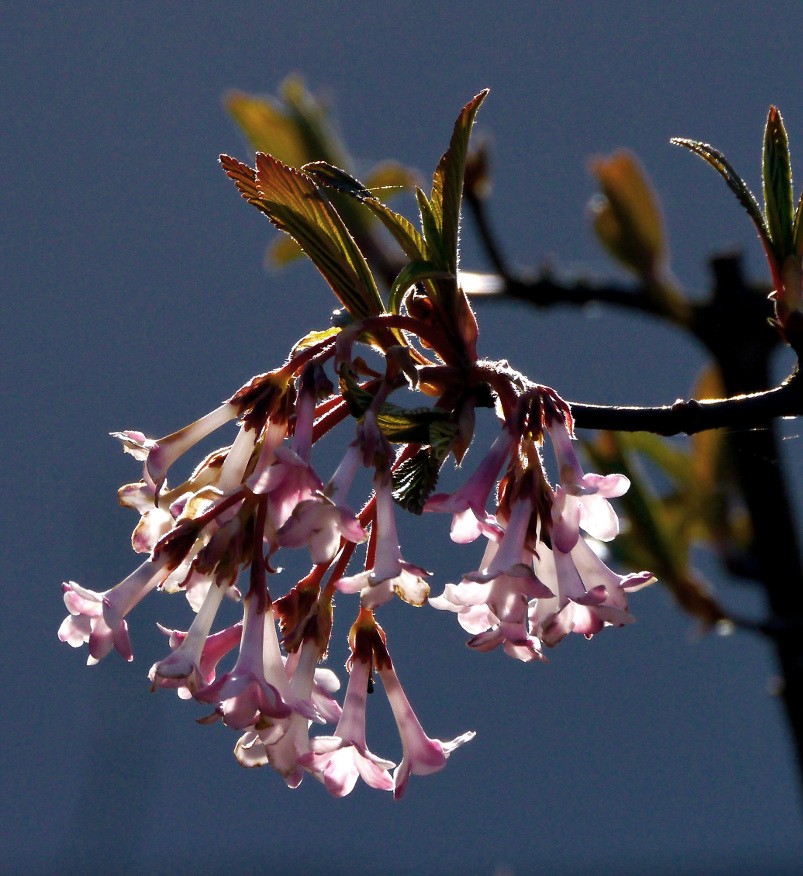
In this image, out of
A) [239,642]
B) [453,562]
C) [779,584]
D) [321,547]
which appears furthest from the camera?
[453,562]

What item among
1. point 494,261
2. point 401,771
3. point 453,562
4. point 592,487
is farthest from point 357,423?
point 453,562

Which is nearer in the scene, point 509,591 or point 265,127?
point 509,591

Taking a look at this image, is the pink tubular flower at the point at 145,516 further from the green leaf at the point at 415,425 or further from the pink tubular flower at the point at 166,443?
the green leaf at the point at 415,425

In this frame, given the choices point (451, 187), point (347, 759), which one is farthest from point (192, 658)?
point (451, 187)

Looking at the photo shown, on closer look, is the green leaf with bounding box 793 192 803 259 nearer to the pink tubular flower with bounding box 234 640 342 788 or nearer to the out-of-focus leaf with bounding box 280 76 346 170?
the pink tubular flower with bounding box 234 640 342 788

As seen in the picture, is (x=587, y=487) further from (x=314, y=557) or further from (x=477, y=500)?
(x=314, y=557)

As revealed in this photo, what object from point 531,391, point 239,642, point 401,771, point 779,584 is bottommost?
point 779,584

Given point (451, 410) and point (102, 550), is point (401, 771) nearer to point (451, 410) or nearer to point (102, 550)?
point (451, 410)

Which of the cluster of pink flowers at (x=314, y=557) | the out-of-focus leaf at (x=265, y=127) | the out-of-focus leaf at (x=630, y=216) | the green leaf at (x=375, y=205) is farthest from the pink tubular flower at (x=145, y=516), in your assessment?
the out-of-focus leaf at (x=630, y=216)
